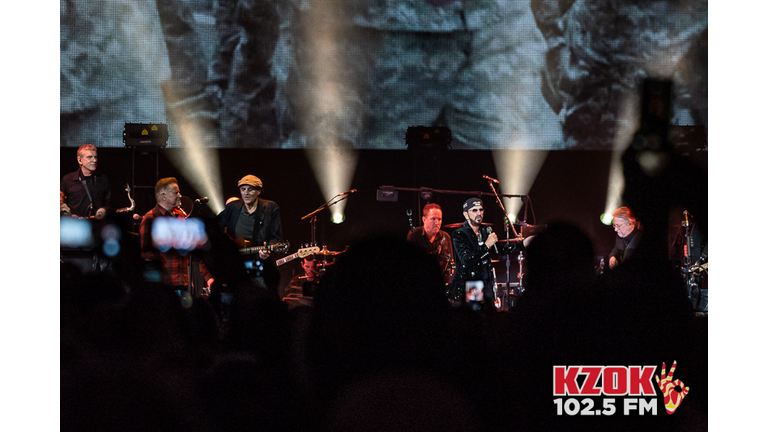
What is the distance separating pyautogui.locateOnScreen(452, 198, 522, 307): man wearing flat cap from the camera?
454 cm

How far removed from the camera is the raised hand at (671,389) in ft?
14.5

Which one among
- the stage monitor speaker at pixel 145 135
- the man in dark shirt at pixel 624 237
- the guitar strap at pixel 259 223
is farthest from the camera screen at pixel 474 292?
the stage monitor speaker at pixel 145 135

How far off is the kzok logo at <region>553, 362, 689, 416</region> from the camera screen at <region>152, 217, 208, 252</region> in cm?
274

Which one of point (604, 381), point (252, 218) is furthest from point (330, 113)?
point (604, 381)

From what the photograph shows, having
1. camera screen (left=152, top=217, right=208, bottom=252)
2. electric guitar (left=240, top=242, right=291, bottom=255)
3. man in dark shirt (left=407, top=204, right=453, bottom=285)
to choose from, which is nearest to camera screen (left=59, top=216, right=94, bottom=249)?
camera screen (left=152, top=217, right=208, bottom=252)

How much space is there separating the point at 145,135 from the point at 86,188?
0.58 metres

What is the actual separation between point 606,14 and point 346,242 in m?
2.66

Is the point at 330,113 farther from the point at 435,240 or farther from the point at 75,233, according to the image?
the point at 75,233

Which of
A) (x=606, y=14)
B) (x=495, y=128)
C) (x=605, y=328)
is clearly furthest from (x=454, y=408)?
(x=606, y=14)

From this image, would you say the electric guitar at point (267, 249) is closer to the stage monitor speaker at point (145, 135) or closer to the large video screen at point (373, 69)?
the large video screen at point (373, 69)

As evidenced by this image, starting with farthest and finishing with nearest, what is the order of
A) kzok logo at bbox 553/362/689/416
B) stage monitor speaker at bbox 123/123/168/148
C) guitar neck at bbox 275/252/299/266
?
guitar neck at bbox 275/252/299/266
stage monitor speaker at bbox 123/123/168/148
kzok logo at bbox 553/362/689/416

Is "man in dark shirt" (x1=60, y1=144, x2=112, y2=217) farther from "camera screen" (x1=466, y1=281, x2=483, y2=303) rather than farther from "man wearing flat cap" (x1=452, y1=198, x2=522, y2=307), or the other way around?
"camera screen" (x1=466, y1=281, x2=483, y2=303)

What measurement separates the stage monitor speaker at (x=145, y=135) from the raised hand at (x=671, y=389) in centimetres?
403

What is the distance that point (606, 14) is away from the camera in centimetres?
488
